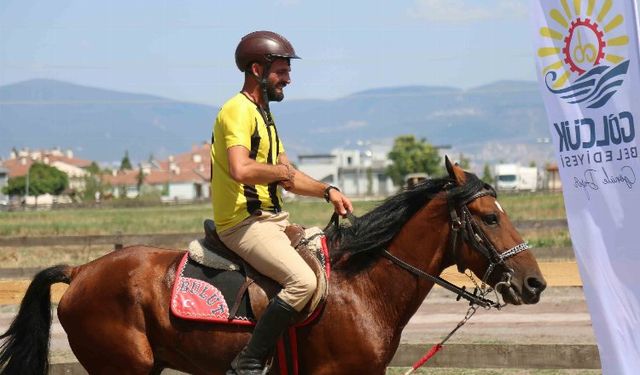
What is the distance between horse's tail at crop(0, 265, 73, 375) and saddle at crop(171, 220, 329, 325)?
101 cm

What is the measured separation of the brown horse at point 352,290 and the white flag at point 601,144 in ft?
1.90

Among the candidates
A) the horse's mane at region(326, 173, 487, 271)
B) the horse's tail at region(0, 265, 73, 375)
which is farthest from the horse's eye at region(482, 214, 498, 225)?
the horse's tail at region(0, 265, 73, 375)

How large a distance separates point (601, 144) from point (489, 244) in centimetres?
98

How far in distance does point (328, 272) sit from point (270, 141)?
0.86 metres

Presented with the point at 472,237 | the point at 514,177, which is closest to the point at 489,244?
the point at 472,237

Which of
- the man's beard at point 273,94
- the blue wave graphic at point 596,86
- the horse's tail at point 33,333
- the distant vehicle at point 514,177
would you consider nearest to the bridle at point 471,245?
the blue wave graphic at point 596,86

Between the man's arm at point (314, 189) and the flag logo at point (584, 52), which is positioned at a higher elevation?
the flag logo at point (584, 52)

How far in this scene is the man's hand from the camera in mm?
6398

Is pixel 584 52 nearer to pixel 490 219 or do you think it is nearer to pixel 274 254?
pixel 490 219

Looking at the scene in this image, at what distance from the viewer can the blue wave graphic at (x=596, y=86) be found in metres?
6.65

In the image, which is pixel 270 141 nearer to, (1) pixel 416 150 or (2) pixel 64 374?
(2) pixel 64 374

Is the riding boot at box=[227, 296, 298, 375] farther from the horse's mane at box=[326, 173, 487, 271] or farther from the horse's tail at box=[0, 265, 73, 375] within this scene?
the horse's tail at box=[0, 265, 73, 375]

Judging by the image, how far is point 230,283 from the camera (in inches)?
261

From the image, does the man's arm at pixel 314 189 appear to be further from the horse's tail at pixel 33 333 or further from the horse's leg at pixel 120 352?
the horse's tail at pixel 33 333
